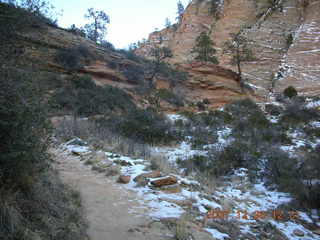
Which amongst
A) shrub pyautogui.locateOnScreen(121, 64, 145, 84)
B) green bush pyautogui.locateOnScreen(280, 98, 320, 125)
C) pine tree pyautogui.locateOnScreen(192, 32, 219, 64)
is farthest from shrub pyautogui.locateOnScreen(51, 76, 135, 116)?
pine tree pyautogui.locateOnScreen(192, 32, 219, 64)

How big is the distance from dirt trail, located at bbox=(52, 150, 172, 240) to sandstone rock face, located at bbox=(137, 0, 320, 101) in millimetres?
15927

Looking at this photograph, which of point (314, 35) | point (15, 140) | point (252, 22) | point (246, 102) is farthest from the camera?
point (252, 22)

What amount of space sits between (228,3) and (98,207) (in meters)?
46.3

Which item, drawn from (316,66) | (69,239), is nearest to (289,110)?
(69,239)

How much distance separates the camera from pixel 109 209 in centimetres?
350

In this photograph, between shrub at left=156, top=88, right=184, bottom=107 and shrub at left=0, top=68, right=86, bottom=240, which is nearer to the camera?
shrub at left=0, top=68, right=86, bottom=240

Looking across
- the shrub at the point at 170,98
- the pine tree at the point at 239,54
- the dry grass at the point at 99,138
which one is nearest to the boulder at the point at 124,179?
the dry grass at the point at 99,138

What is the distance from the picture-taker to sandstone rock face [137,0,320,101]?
21770 mm

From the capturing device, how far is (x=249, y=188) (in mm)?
5547

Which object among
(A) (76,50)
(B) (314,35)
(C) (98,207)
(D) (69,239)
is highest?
(B) (314,35)

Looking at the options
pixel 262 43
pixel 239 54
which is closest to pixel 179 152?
pixel 239 54

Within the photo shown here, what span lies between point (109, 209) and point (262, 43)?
33641 mm

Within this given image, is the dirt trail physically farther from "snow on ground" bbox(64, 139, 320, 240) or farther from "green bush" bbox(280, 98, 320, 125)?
"green bush" bbox(280, 98, 320, 125)

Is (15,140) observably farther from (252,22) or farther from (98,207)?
(252,22)
